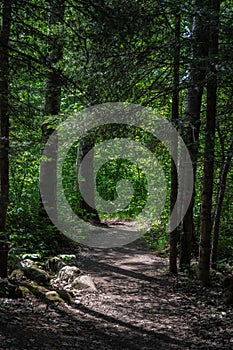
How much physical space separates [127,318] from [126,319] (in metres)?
0.06

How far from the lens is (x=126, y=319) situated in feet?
22.0

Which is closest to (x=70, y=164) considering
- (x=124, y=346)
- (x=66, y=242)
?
(x=66, y=242)

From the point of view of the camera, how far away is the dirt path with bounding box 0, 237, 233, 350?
17.7ft

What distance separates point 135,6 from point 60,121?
124 inches

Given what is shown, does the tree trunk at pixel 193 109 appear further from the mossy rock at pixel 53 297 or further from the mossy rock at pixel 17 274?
the mossy rock at pixel 17 274

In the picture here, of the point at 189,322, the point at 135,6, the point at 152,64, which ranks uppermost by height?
the point at 135,6

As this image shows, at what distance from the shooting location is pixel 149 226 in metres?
19.6

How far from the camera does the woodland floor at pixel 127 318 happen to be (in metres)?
5.40

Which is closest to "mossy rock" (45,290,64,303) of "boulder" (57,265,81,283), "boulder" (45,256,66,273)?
"boulder" (57,265,81,283)

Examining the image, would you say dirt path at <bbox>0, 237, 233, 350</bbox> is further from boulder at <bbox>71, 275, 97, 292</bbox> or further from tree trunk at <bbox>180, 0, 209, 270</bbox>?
tree trunk at <bbox>180, 0, 209, 270</bbox>

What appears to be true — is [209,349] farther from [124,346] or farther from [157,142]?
[157,142]

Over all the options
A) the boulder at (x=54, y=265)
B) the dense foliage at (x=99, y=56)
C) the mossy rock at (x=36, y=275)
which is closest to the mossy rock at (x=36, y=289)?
the mossy rock at (x=36, y=275)

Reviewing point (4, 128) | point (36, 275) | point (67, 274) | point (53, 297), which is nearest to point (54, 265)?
point (67, 274)

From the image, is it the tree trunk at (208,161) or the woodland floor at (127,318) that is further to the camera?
the tree trunk at (208,161)
